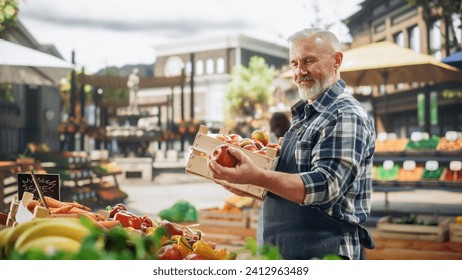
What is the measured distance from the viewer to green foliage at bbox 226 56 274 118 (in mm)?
11006

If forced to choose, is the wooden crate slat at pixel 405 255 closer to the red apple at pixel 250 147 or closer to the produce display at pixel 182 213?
the produce display at pixel 182 213

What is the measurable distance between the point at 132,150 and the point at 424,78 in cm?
541

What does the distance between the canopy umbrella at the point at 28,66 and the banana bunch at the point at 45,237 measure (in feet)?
13.3

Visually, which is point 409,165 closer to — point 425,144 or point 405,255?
point 425,144

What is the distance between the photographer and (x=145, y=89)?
1098 cm

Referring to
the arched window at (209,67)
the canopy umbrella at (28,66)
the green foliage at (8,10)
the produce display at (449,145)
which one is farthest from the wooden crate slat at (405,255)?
the arched window at (209,67)

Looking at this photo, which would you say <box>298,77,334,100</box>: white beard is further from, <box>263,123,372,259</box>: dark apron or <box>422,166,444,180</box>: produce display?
<box>422,166,444,180</box>: produce display

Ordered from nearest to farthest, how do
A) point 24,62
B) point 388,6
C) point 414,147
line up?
point 24,62, point 414,147, point 388,6

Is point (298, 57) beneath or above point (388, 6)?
beneath

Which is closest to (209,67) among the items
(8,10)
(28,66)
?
(28,66)

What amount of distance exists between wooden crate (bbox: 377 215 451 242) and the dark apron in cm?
318

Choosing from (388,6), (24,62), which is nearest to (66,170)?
(24,62)

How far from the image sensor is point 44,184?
6.54 feet
